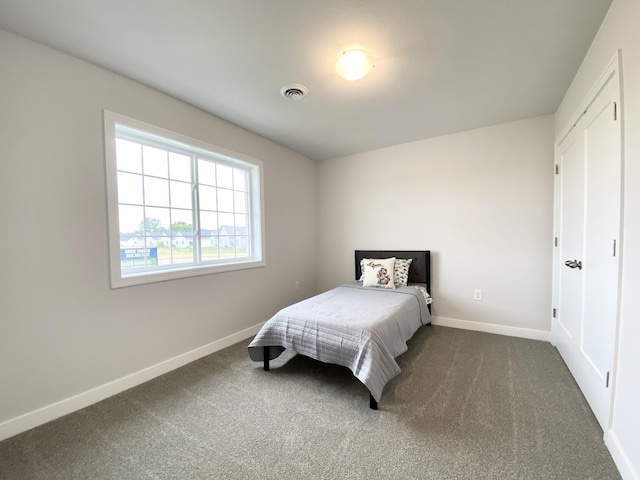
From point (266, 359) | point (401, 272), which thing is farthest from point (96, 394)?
point (401, 272)

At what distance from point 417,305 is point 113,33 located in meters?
3.13

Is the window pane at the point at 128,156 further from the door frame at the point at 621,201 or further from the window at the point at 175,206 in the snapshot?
the door frame at the point at 621,201

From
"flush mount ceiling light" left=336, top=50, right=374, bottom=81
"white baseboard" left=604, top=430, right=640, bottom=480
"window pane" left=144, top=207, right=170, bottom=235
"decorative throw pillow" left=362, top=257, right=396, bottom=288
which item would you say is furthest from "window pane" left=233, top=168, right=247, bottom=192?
"white baseboard" left=604, top=430, right=640, bottom=480

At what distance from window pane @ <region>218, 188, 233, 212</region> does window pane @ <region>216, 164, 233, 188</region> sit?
2.6 inches

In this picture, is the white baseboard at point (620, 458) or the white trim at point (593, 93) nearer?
the white baseboard at point (620, 458)

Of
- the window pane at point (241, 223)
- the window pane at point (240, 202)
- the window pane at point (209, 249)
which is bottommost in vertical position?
the window pane at point (209, 249)

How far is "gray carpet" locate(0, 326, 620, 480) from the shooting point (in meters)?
1.29

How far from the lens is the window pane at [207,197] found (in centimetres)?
264

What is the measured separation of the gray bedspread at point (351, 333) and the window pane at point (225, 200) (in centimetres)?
136

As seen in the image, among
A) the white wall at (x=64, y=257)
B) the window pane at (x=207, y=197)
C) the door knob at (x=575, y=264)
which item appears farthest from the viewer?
the window pane at (x=207, y=197)

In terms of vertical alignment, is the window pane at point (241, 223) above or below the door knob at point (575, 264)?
above

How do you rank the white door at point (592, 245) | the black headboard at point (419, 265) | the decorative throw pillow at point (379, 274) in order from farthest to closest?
the black headboard at point (419, 265) < the decorative throw pillow at point (379, 274) < the white door at point (592, 245)

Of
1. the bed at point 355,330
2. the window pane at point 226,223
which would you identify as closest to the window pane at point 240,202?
the window pane at point 226,223

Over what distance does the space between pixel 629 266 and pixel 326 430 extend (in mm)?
1738
